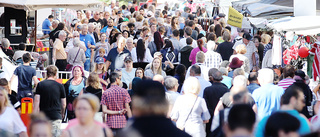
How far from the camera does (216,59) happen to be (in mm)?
12578

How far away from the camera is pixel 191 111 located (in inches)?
315

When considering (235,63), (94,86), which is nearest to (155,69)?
(235,63)

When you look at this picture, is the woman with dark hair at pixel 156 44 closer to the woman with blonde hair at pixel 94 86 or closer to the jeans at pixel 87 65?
the jeans at pixel 87 65

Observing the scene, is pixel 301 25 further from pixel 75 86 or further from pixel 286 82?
pixel 75 86

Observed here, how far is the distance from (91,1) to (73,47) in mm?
3647

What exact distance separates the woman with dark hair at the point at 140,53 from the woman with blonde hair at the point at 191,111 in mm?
5096

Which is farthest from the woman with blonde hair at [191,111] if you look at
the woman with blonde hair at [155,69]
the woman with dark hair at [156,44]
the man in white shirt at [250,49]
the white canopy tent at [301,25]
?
the man in white shirt at [250,49]

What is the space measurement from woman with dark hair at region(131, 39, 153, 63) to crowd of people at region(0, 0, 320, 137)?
2 cm

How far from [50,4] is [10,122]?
10444mm

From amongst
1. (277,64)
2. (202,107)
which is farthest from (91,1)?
(202,107)

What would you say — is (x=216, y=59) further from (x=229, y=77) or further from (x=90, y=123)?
(x=90, y=123)

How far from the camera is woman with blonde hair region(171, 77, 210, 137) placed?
26.2ft

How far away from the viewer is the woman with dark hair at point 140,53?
13.1m

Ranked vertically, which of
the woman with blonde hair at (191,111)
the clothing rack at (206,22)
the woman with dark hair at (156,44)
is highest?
the clothing rack at (206,22)
